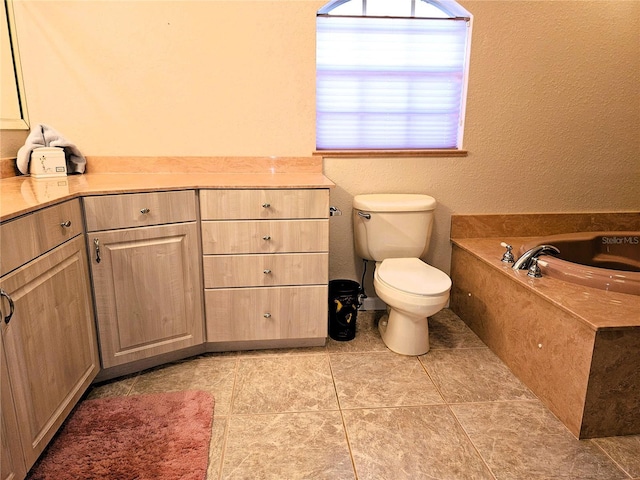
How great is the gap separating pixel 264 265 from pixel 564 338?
4.20ft

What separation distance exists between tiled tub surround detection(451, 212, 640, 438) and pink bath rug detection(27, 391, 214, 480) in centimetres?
135

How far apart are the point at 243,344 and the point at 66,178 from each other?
116 cm

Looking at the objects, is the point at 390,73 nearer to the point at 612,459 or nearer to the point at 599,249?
the point at 599,249

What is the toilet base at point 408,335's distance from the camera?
2.18m

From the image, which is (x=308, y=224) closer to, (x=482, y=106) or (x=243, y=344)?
(x=243, y=344)

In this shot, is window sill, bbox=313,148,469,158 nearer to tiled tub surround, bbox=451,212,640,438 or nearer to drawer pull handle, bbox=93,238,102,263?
tiled tub surround, bbox=451,212,640,438

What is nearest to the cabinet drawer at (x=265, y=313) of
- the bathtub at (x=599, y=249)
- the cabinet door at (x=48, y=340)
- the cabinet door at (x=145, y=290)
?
the cabinet door at (x=145, y=290)

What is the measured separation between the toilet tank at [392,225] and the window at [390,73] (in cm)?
39

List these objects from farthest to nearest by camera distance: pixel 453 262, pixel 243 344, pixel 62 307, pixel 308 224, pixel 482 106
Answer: pixel 453 262
pixel 482 106
pixel 243 344
pixel 308 224
pixel 62 307

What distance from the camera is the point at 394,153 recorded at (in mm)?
2537

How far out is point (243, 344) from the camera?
2.22 meters

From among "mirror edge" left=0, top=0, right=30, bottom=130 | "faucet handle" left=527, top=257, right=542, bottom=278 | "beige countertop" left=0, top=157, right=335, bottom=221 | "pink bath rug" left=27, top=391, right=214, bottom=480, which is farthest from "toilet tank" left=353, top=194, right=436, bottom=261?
"mirror edge" left=0, top=0, right=30, bottom=130

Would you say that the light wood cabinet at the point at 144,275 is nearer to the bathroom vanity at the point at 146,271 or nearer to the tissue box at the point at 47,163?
the bathroom vanity at the point at 146,271

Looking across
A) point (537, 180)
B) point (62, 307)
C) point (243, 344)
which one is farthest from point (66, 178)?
point (537, 180)
